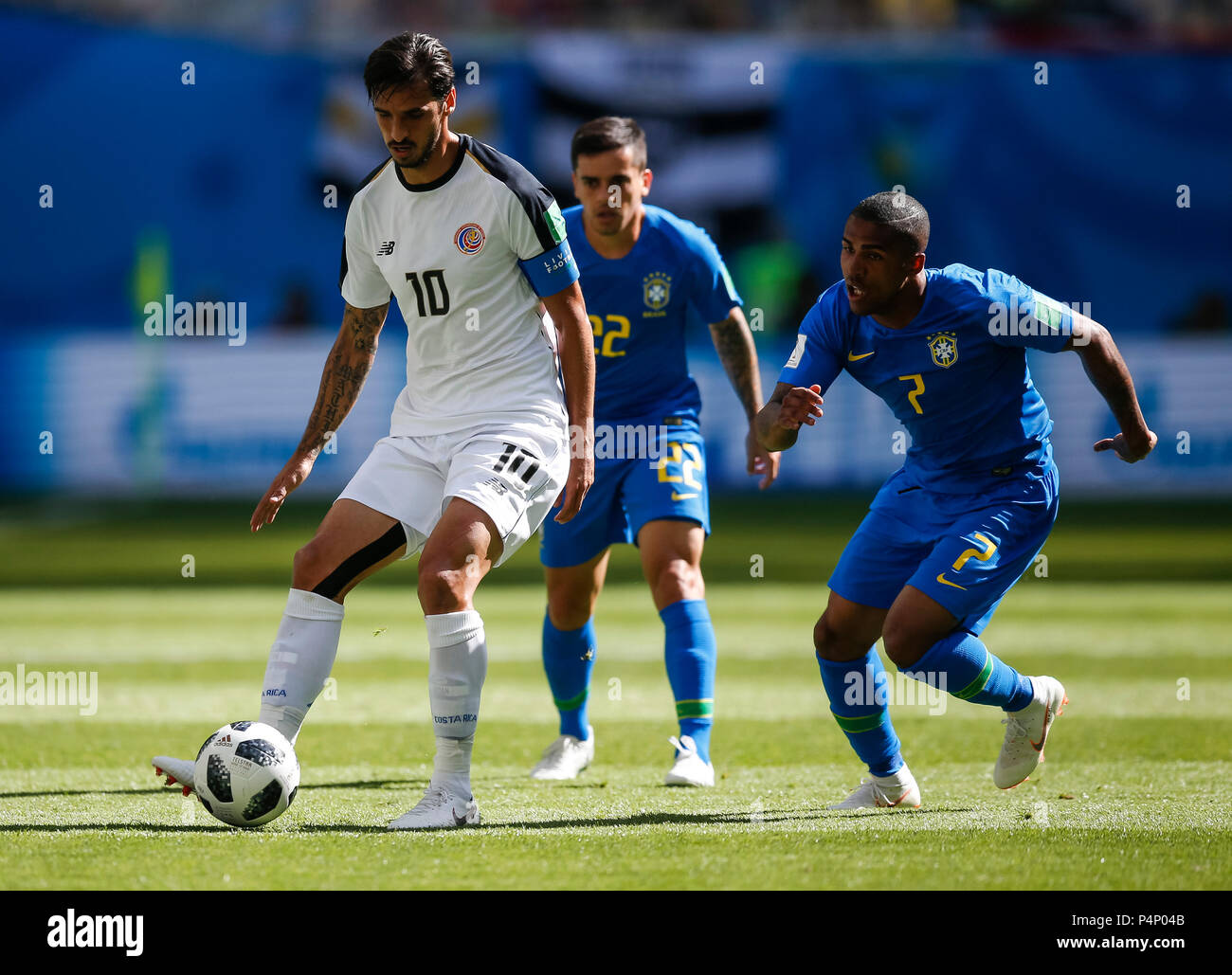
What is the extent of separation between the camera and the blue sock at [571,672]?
6.40 meters

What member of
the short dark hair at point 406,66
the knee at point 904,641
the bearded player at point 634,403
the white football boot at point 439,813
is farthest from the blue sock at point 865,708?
the short dark hair at point 406,66

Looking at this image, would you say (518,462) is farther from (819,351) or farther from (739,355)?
(739,355)

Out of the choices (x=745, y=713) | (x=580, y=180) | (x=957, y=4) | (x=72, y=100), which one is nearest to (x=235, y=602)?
(x=745, y=713)

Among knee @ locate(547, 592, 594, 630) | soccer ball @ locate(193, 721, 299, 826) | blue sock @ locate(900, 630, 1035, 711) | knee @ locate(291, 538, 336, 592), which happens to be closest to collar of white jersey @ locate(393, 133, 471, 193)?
knee @ locate(291, 538, 336, 592)

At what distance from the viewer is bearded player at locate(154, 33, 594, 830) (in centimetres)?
483

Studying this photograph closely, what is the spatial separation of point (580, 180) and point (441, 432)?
1558mm

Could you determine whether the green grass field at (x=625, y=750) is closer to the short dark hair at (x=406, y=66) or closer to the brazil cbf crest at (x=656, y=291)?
the brazil cbf crest at (x=656, y=291)

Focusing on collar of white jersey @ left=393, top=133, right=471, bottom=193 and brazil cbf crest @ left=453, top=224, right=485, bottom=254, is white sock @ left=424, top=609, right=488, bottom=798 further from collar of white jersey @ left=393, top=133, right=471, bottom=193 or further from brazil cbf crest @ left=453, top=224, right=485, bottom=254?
collar of white jersey @ left=393, top=133, right=471, bottom=193

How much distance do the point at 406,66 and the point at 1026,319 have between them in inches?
85.3

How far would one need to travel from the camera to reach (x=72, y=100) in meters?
25.1

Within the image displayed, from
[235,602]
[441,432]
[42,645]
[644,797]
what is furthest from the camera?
[235,602]

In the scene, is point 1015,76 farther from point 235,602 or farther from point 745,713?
point 745,713

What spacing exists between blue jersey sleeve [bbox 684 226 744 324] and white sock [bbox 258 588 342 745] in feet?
7.39

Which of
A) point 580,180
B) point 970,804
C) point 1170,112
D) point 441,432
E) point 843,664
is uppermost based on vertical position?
point 1170,112
